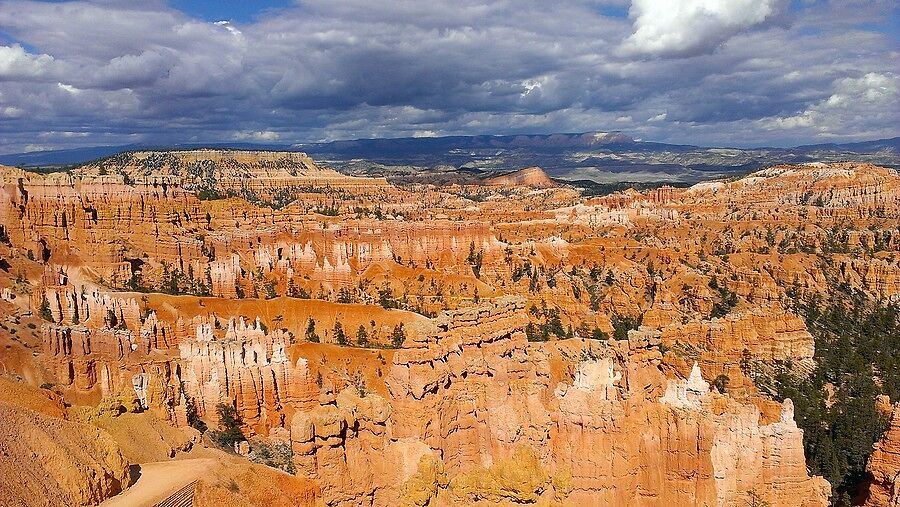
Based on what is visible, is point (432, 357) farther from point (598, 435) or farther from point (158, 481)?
point (158, 481)

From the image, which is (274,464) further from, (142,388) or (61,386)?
(61,386)

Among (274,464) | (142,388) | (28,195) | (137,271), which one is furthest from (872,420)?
(28,195)

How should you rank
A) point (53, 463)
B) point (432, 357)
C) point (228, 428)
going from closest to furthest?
1. point (53, 463)
2. point (432, 357)
3. point (228, 428)

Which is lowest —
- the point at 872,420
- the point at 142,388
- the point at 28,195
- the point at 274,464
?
the point at 872,420

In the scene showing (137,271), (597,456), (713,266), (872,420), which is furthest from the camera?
(713,266)

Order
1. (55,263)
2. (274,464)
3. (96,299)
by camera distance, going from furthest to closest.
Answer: (55,263) < (96,299) < (274,464)

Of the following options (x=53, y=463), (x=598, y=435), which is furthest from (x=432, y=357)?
(x=53, y=463)

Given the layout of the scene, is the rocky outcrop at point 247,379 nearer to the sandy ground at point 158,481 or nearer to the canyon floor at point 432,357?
the canyon floor at point 432,357
